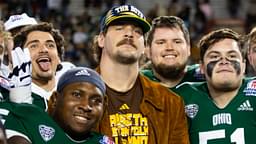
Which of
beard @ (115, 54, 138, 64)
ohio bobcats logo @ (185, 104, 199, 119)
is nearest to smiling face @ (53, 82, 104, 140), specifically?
beard @ (115, 54, 138, 64)

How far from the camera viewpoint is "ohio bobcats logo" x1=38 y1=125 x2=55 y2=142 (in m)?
3.09

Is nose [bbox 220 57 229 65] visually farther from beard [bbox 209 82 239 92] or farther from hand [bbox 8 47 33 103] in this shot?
hand [bbox 8 47 33 103]

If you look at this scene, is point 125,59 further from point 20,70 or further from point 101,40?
point 20,70

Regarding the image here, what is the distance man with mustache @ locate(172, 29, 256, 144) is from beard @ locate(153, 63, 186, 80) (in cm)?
14

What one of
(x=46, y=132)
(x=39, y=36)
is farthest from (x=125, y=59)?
(x=39, y=36)

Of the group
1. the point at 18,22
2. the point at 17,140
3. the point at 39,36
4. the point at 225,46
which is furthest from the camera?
the point at 18,22

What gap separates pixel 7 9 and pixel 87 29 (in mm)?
1442

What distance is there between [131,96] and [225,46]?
26.3 inches

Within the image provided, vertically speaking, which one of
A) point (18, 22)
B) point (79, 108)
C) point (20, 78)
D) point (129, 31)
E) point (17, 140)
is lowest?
point (17, 140)

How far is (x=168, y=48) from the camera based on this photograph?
4047 mm

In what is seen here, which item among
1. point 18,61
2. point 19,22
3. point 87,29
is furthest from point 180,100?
point 87,29

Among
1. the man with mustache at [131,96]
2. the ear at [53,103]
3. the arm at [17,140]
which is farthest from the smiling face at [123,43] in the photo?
the arm at [17,140]

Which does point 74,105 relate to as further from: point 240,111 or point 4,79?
point 240,111

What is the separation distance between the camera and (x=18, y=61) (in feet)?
11.0
